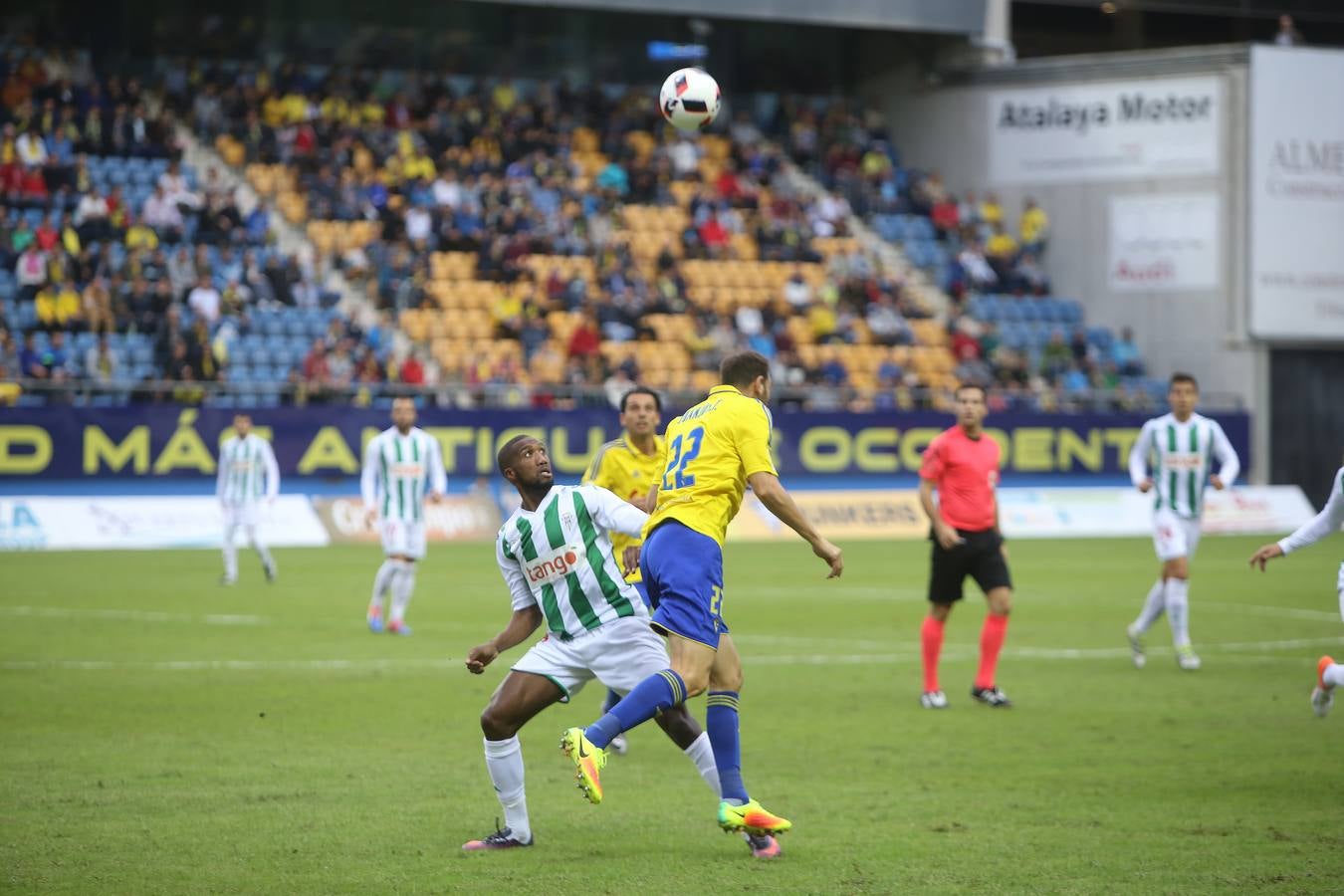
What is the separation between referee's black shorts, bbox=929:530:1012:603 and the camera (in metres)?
13.3

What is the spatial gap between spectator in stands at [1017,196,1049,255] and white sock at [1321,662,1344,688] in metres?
34.6

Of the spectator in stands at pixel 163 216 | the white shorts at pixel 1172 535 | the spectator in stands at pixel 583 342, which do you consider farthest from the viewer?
the spectator in stands at pixel 583 342

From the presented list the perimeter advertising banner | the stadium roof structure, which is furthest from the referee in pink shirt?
the stadium roof structure

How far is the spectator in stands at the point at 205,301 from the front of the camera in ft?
105

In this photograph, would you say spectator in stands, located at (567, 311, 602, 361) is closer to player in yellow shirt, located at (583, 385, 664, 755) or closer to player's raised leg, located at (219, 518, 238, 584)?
player's raised leg, located at (219, 518, 238, 584)

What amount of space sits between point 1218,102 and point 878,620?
1014 inches

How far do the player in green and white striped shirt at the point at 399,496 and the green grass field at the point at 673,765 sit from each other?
52 centimetres

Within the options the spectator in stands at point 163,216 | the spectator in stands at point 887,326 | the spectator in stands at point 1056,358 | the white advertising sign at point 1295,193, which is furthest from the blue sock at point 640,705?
the white advertising sign at point 1295,193

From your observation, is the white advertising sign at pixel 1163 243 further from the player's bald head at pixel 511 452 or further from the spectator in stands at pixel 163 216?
the player's bald head at pixel 511 452

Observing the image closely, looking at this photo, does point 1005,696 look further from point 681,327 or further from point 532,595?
point 681,327

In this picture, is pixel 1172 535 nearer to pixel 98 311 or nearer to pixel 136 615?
pixel 136 615

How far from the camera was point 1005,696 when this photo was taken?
1348 cm

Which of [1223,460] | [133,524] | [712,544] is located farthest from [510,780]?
[133,524]

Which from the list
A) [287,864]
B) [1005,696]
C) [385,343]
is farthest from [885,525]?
[287,864]
